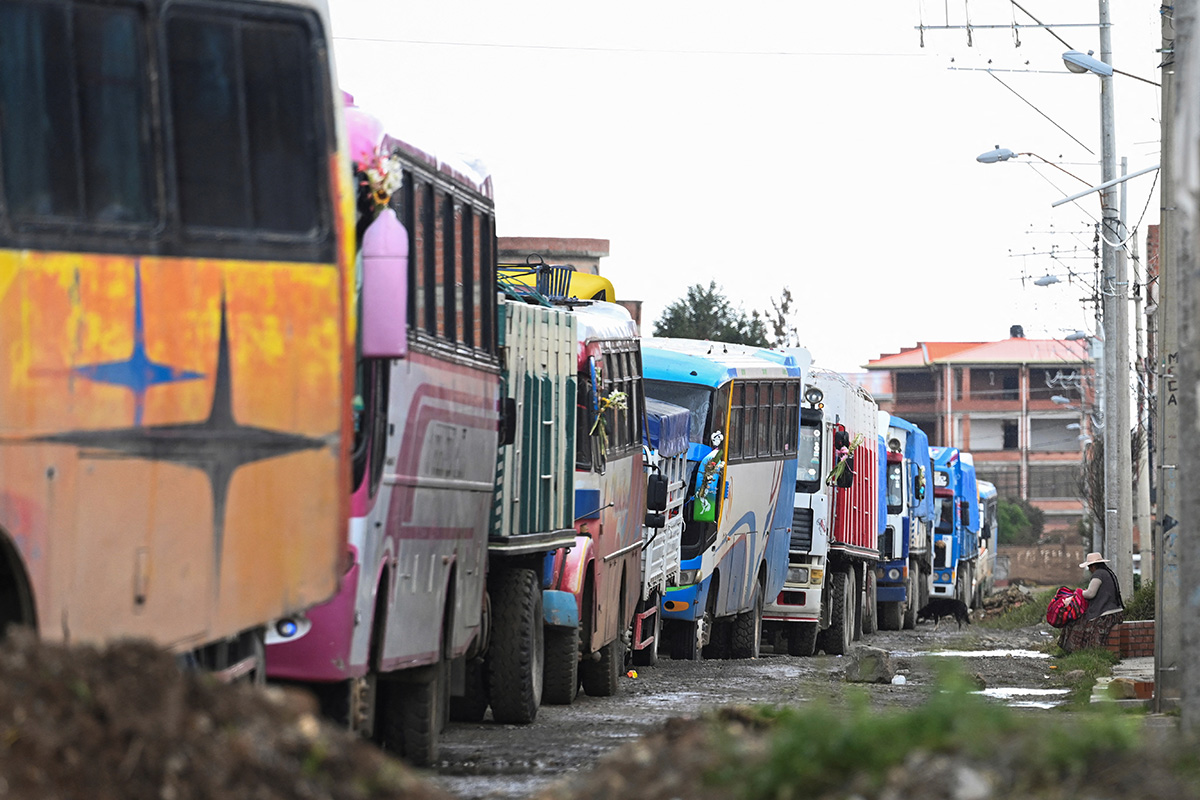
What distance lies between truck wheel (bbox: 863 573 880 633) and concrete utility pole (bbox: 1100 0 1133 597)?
4.89 meters

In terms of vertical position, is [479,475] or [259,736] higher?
[479,475]

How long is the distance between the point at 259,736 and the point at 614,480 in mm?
13296

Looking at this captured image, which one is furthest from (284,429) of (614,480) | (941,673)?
(614,480)

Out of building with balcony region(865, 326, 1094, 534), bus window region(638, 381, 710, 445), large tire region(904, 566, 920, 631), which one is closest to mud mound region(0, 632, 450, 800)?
bus window region(638, 381, 710, 445)

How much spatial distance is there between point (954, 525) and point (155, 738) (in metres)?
50.1

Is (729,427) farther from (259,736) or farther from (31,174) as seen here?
(259,736)

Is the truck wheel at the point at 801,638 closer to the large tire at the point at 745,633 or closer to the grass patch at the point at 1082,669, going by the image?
the large tire at the point at 745,633

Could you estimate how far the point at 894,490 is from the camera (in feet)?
140

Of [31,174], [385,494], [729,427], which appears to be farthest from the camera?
[729,427]

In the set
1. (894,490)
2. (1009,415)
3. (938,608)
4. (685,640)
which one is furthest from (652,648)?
(1009,415)

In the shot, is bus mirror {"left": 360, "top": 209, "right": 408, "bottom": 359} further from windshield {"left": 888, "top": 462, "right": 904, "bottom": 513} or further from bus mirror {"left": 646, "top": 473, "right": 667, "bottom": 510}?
windshield {"left": 888, "top": 462, "right": 904, "bottom": 513}

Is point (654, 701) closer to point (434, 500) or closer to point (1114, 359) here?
point (434, 500)

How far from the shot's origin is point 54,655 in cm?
620

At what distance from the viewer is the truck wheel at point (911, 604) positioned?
45312mm
